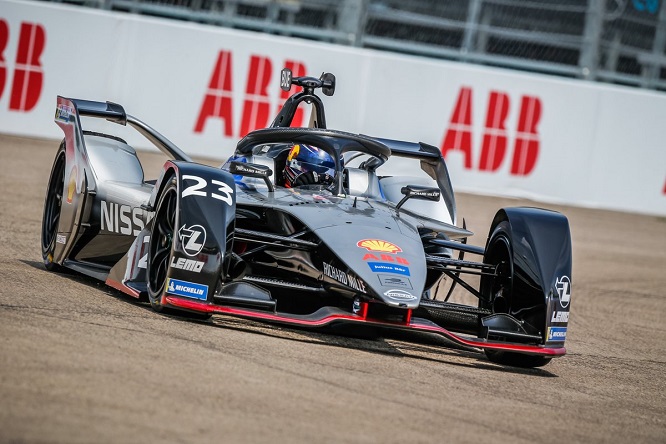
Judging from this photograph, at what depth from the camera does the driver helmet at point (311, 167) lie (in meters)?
8.53

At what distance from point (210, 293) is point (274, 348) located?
540 mm

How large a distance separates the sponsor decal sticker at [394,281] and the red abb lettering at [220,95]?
11451 millimetres

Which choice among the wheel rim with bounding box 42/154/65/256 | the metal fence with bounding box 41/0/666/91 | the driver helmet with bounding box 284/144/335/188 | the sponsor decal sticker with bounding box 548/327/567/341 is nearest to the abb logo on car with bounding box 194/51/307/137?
the metal fence with bounding box 41/0/666/91

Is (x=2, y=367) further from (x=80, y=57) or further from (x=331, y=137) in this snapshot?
(x=80, y=57)

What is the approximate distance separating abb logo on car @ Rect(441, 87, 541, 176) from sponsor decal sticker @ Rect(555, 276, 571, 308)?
10790 millimetres

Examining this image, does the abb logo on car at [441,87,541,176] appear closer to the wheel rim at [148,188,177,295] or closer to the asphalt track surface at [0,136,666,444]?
the asphalt track surface at [0,136,666,444]

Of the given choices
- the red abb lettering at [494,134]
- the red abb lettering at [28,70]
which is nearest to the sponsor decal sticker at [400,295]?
the red abb lettering at [494,134]

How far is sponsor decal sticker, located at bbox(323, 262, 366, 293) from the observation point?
22.5 ft

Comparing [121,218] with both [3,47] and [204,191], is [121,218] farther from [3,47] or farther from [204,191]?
[3,47]

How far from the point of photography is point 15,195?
1323 cm

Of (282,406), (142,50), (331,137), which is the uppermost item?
(142,50)

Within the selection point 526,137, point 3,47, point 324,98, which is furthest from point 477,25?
point 3,47

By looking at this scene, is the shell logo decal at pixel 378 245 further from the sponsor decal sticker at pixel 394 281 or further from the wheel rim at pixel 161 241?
the wheel rim at pixel 161 241

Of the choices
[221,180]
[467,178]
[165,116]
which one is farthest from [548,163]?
[221,180]
